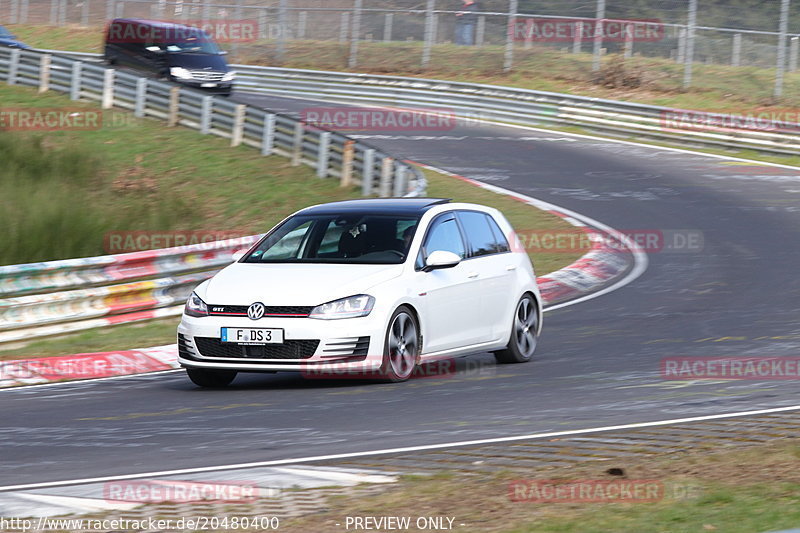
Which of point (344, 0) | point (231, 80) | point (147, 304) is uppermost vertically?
point (344, 0)

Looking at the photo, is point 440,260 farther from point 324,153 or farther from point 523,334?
point 324,153

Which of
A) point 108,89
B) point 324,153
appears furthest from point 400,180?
point 108,89

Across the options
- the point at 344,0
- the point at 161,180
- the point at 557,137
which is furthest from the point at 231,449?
the point at 344,0

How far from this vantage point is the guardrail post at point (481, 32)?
39.9m

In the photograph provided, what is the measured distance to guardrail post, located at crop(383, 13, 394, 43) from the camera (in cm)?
4166

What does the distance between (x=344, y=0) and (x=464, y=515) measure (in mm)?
38084

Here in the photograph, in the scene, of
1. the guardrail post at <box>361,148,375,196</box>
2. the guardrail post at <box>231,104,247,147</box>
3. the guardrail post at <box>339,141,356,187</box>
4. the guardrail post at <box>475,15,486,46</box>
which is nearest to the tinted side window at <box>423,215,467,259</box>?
the guardrail post at <box>361,148,375,196</box>

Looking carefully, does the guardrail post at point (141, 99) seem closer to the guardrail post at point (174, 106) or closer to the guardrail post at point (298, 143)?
the guardrail post at point (174, 106)

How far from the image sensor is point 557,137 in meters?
33.3

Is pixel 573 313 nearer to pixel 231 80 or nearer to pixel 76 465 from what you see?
pixel 76 465
